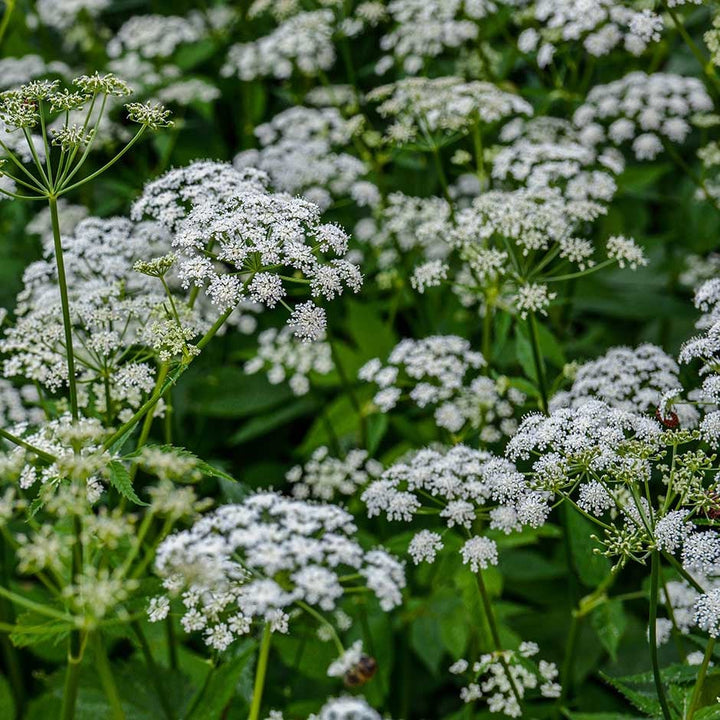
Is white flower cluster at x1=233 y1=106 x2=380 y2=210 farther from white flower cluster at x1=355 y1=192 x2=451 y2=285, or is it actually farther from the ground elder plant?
white flower cluster at x1=355 y1=192 x2=451 y2=285

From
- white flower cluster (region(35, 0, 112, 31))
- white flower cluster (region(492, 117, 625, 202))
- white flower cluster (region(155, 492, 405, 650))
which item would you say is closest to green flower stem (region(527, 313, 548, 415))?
white flower cluster (region(492, 117, 625, 202))

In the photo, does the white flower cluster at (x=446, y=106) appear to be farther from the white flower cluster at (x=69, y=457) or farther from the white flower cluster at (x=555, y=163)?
the white flower cluster at (x=69, y=457)

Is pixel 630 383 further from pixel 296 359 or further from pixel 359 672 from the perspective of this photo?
pixel 296 359

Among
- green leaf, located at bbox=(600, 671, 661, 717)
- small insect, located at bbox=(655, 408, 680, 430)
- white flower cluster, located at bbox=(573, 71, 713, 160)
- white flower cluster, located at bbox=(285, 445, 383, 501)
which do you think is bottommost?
green leaf, located at bbox=(600, 671, 661, 717)

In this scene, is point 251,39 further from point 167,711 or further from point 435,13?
point 167,711

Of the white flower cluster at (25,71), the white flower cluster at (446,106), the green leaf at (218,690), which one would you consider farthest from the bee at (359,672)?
the white flower cluster at (25,71)
